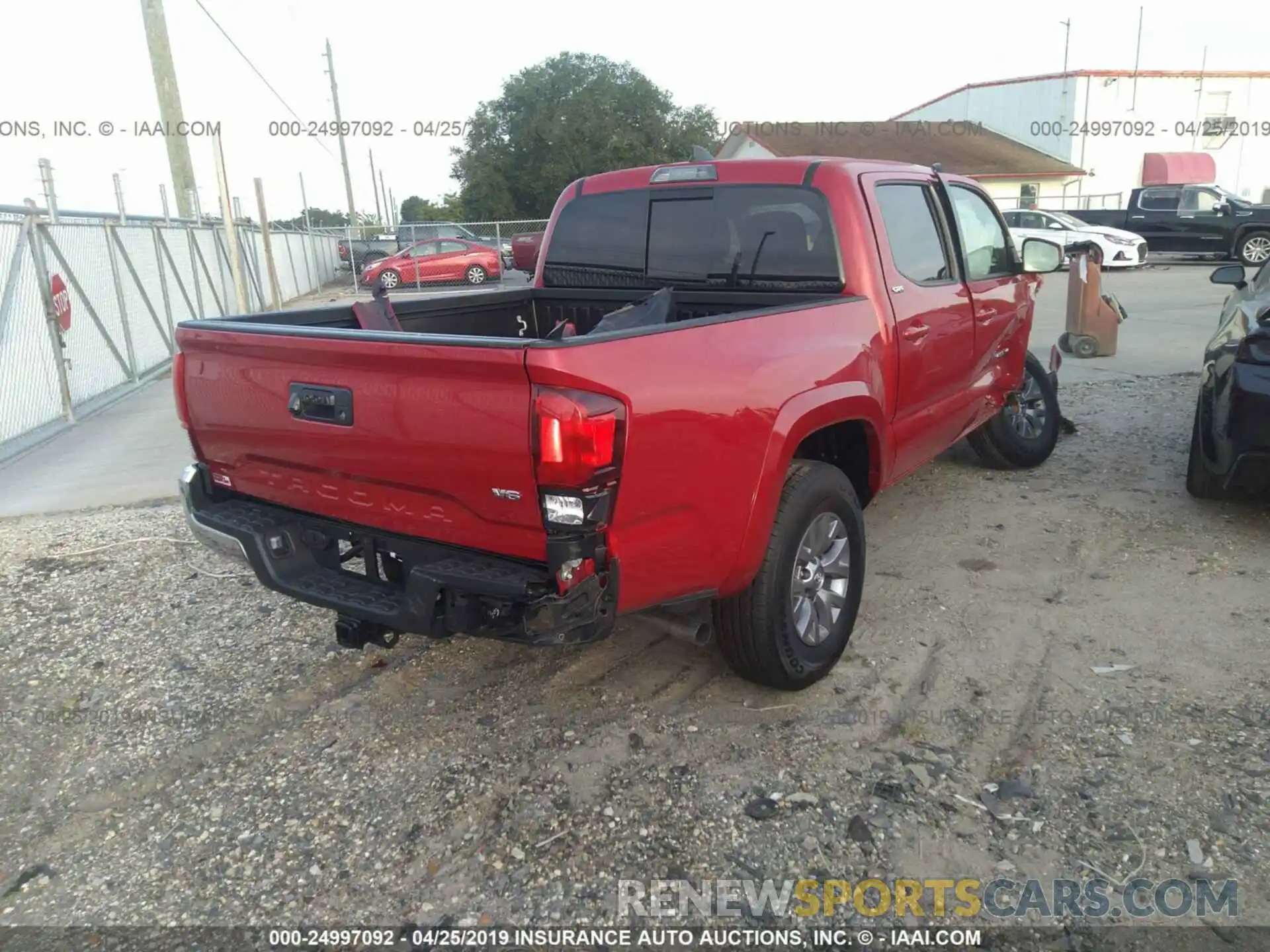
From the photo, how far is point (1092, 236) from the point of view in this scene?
21.8 m

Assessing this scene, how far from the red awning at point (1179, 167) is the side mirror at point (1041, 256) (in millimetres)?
40030

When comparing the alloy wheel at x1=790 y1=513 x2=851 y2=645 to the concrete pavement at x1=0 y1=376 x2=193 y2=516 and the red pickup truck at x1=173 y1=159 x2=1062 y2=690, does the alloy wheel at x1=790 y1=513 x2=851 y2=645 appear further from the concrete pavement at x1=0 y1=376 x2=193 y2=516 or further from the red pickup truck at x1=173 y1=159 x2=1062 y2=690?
the concrete pavement at x1=0 y1=376 x2=193 y2=516

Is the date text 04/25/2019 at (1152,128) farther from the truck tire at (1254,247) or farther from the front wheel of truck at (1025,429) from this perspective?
the front wheel of truck at (1025,429)

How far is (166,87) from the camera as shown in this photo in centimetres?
1376

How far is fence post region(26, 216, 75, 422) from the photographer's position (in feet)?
27.4

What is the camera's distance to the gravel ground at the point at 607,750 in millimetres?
2637

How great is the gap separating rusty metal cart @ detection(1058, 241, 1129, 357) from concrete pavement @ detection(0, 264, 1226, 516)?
7.2 inches

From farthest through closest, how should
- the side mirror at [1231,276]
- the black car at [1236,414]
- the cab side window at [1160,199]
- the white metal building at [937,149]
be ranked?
the white metal building at [937,149], the cab side window at [1160,199], the side mirror at [1231,276], the black car at [1236,414]

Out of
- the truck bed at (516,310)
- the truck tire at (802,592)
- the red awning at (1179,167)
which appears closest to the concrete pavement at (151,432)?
the truck bed at (516,310)

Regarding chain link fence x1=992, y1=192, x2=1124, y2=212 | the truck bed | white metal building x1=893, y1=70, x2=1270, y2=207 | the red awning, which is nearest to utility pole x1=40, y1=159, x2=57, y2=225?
the truck bed

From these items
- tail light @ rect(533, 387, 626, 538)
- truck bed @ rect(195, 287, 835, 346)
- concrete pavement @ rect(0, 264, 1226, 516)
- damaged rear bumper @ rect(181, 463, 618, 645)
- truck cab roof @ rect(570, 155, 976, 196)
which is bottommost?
concrete pavement @ rect(0, 264, 1226, 516)

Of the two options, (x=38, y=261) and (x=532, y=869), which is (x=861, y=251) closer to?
(x=532, y=869)

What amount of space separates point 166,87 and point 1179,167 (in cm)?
3950

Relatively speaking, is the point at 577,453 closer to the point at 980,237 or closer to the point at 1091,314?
the point at 980,237
